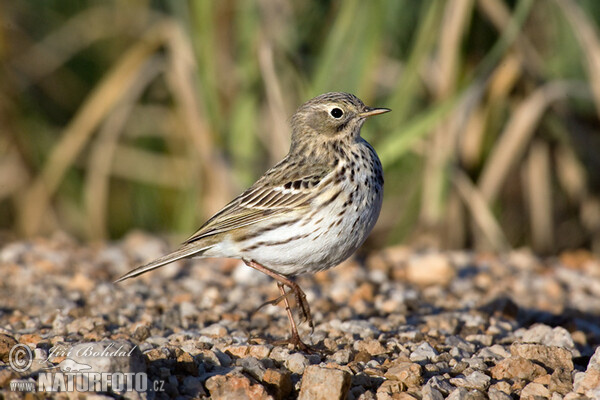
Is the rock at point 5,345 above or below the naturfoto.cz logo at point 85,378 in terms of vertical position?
above

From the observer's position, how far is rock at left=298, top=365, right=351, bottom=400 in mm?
3814

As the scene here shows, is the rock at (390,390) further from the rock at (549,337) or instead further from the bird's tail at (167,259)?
the bird's tail at (167,259)

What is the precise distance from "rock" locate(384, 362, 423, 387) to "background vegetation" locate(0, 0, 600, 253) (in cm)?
308

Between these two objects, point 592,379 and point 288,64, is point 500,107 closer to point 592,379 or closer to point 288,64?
point 288,64

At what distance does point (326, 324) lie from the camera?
5.42m

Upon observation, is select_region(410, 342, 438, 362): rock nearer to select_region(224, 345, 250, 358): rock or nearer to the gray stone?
the gray stone

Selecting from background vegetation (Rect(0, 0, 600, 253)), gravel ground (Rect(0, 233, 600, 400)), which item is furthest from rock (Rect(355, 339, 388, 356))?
background vegetation (Rect(0, 0, 600, 253))

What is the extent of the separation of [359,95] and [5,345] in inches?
162

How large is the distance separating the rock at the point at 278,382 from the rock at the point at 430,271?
3.05 m

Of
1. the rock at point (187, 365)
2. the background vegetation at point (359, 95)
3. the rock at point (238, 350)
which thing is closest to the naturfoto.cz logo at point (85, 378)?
the rock at point (187, 365)

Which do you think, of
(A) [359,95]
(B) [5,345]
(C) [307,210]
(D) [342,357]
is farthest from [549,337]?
(B) [5,345]

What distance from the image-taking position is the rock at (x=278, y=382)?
3977 millimetres

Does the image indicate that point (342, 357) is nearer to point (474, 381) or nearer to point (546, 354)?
point (474, 381)

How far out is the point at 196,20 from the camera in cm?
805
